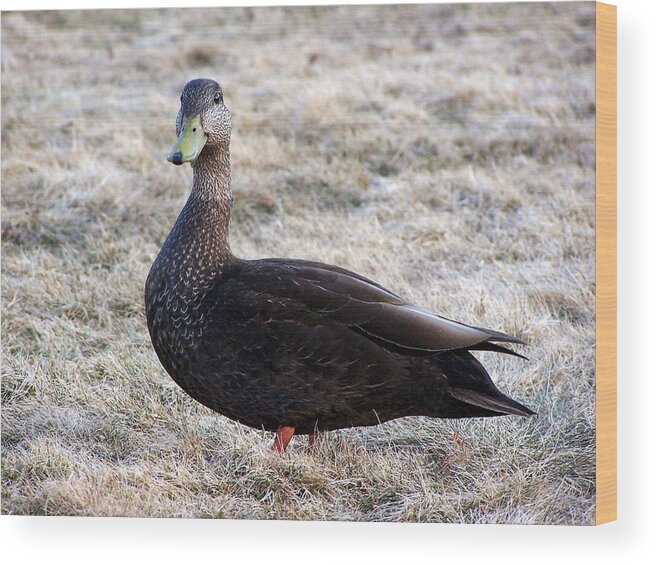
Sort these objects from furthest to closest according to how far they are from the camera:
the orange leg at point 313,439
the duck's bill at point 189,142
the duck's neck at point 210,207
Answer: the orange leg at point 313,439 < the duck's neck at point 210,207 < the duck's bill at point 189,142

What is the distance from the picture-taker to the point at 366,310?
4.11 meters

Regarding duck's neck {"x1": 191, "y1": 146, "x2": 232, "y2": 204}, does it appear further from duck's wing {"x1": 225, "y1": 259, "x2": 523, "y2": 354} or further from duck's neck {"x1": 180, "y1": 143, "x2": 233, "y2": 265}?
duck's wing {"x1": 225, "y1": 259, "x2": 523, "y2": 354}

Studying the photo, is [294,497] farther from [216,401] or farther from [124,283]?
[124,283]

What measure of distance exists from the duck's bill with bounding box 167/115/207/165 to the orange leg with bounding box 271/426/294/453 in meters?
1.01

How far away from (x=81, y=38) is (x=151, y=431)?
5.81ft

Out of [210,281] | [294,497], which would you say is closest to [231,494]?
[294,497]

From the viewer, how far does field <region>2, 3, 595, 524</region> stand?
4.38 m

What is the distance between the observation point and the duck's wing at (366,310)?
13.4 feet

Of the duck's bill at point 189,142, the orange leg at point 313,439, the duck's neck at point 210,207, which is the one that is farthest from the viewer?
the orange leg at point 313,439

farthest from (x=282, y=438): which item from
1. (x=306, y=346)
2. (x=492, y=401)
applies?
(x=492, y=401)

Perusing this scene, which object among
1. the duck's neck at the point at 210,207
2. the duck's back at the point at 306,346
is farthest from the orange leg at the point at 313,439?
the duck's neck at the point at 210,207

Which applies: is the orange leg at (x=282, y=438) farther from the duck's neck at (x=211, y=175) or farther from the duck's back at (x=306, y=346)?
the duck's neck at (x=211, y=175)

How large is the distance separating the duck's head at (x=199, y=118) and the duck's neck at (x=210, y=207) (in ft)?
0.23

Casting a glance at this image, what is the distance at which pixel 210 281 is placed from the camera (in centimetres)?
416
